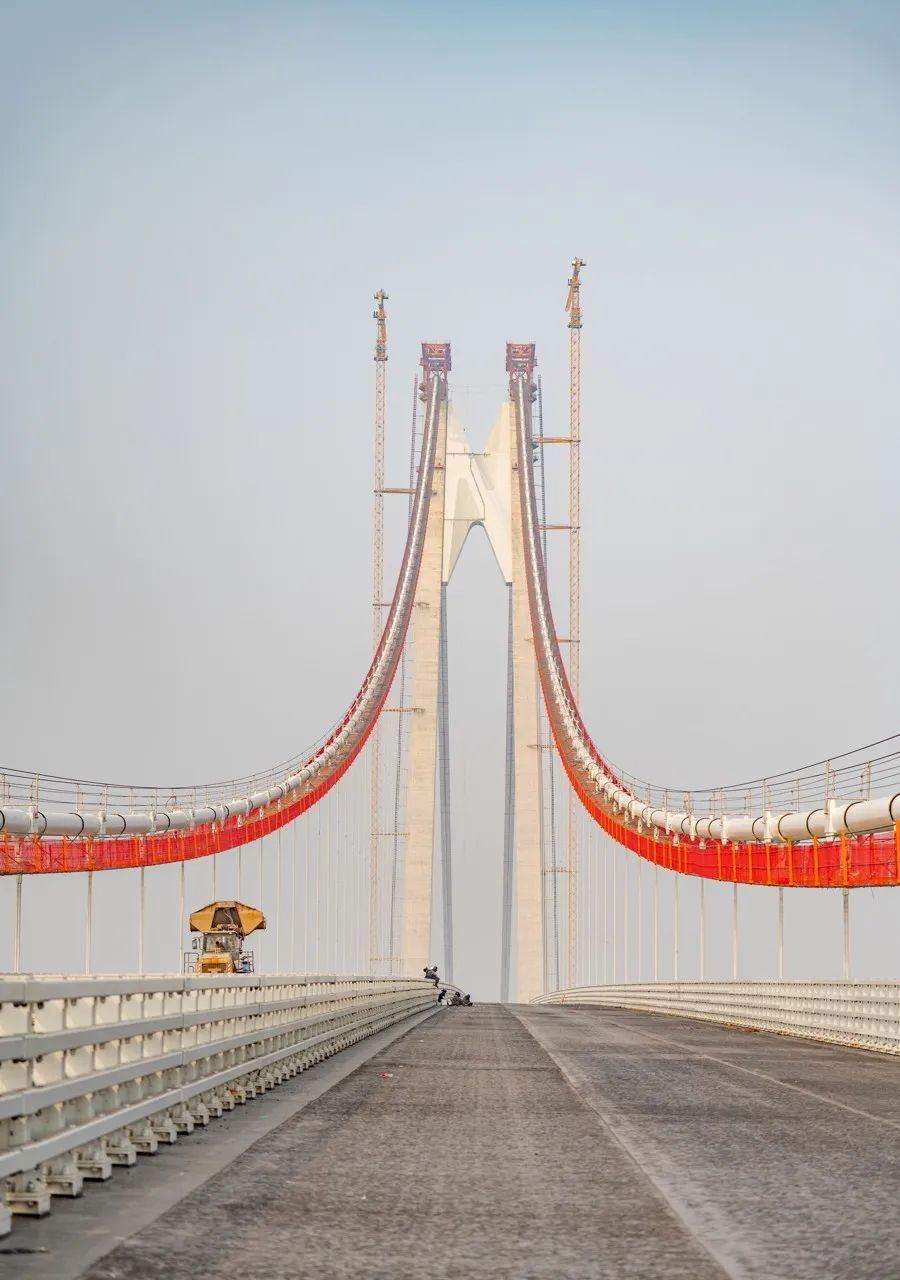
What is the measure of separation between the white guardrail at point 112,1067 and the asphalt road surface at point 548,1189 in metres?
0.43

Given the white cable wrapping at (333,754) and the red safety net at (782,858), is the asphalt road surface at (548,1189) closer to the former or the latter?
the red safety net at (782,858)

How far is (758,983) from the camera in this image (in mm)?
40500

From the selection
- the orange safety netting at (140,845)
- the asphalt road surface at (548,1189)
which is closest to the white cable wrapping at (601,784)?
the orange safety netting at (140,845)

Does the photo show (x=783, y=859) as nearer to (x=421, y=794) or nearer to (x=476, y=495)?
(x=421, y=794)

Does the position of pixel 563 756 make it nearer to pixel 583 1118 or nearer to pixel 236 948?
pixel 236 948

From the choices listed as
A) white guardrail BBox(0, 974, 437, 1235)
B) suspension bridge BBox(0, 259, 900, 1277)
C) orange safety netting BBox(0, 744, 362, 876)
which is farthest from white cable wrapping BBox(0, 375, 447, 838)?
white guardrail BBox(0, 974, 437, 1235)

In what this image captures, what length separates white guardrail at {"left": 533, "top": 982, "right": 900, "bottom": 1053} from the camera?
28.6m

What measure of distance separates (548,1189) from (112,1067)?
257 cm

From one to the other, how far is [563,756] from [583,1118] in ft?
243

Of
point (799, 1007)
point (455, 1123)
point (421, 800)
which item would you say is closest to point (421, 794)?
point (421, 800)

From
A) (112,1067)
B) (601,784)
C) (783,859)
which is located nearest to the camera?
(112,1067)

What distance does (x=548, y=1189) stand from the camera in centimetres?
1026

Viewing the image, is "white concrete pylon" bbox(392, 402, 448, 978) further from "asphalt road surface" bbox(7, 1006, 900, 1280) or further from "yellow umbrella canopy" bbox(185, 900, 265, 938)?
"asphalt road surface" bbox(7, 1006, 900, 1280)

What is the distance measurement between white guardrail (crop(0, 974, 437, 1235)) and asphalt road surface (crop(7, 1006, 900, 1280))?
16.7 inches
